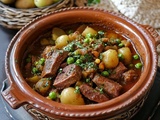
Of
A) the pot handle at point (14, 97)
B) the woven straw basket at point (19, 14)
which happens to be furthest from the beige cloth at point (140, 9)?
the pot handle at point (14, 97)

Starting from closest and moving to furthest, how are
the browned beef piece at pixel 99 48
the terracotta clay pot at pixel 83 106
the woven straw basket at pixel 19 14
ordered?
the terracotta clay pot at pixel 83 106, the browned beef piece at pixel 99 48, the woven straw basket at pixel 19 14

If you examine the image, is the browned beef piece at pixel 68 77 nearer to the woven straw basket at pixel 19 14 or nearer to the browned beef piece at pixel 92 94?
the browned beef piece at pixel 92 94

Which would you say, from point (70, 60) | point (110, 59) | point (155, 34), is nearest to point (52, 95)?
point (70, 60)

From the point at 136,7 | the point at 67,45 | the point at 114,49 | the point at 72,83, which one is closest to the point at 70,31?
the point at 67,45

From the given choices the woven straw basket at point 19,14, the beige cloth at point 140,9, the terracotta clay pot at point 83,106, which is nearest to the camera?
the terracotta clay pot at point 83,106

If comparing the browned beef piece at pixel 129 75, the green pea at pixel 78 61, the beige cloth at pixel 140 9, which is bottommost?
the beige cloth at pixel 140 9

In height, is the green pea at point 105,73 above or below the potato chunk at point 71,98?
above
